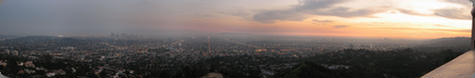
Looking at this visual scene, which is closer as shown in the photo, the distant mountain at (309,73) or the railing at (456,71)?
the railing at (456,71)

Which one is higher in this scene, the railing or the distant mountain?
the railing

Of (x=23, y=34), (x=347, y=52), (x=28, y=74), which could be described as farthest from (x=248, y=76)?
(x=23, y=34)

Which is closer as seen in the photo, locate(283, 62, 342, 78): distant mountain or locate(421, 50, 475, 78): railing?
locate(421, 50, 475, 78): railing

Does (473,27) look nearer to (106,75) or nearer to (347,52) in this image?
(106,75)

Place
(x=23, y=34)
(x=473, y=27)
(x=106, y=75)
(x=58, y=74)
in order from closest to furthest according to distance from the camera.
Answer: (x=473, y=27)
(x=58, y=74)
(x=106, y=75)
(x=23, y=34)

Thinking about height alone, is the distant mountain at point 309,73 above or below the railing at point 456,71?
below

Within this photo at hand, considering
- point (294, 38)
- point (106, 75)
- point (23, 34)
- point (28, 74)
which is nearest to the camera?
point (28, 74)

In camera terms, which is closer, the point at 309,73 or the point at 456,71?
the point at 456,71

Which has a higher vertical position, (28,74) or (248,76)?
(28,74)

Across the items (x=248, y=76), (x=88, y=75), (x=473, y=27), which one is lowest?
(x=248, y=76)

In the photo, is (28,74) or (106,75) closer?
(28,74)

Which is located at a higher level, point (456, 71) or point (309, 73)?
point (456, 71)
